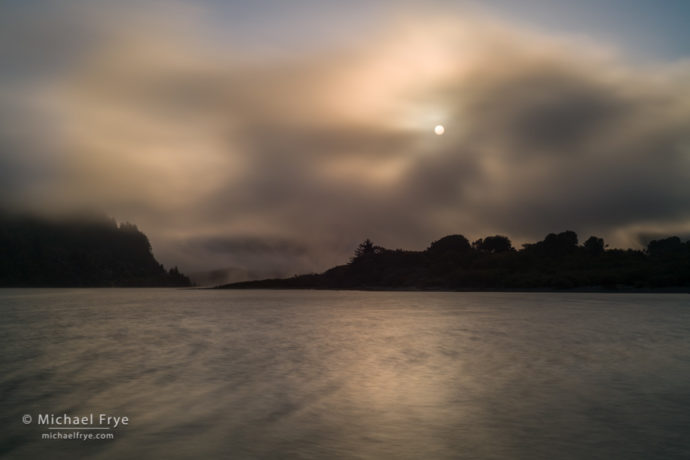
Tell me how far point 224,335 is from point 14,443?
30654 mm

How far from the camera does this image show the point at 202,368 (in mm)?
25531

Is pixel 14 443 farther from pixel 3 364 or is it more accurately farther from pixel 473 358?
pixel 473 358

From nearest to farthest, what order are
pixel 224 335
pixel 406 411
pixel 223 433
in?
1. pixel 223 433
2. pixel 406 411
3. pixel 224 335

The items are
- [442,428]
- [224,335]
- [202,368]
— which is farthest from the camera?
[224,335]

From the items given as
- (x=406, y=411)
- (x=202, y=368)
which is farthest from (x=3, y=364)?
(x=406, y=411)

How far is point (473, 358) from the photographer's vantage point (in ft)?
97.6

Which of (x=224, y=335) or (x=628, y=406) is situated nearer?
(x=628, y=406)

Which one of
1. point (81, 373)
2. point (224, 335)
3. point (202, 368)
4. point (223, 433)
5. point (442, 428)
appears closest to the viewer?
point (223, 433)

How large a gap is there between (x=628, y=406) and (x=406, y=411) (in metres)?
7.10

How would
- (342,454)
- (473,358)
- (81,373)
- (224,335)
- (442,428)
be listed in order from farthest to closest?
(224,335) → (473,358) → (81,373) → (442,428) → (342,454)

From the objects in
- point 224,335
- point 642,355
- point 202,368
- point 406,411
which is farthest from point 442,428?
point 224,335

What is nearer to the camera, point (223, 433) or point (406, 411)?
point (223, 433)

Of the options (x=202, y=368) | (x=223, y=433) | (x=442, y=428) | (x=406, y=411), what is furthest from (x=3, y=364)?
(x=442, y=428)

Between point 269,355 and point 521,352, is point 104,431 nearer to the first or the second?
point 269,355
